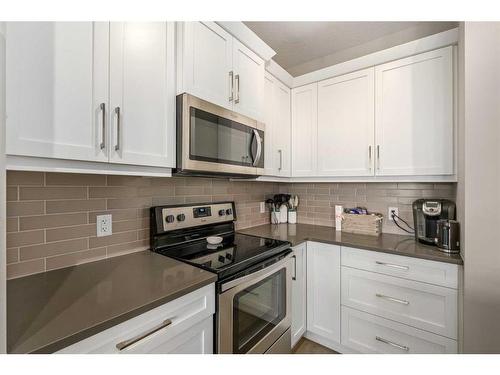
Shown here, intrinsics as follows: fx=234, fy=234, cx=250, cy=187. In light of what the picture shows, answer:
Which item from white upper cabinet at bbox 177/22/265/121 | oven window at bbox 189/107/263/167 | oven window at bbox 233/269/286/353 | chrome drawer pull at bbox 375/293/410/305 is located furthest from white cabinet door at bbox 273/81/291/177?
chrome drawer pull at bbox 375/293/410/305

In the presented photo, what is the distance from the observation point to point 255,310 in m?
1.29

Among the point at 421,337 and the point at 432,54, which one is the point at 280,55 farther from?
the point at 421,337

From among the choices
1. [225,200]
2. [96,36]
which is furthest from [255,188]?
[96,36]

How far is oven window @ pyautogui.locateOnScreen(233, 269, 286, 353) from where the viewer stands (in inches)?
45.3

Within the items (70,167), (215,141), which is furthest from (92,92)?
(215,141)

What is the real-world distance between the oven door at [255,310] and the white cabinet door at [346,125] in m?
0.93

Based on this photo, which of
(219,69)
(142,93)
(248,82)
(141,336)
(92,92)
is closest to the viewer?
(141,336)

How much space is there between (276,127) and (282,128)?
0.34 feet

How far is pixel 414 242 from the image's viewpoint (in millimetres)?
1666

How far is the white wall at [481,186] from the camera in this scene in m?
1.13

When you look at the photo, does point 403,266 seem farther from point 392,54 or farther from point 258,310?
point 392,54

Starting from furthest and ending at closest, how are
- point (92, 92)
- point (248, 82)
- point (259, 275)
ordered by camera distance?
1. point (248, 82)
2. point (259, 275)
3. point (92, 92)

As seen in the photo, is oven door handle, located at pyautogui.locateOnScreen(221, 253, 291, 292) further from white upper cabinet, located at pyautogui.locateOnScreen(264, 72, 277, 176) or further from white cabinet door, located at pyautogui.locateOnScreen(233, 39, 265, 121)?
white cabinet door, located at pyautogui.locateOnScreen(233, 39, 265, 121)

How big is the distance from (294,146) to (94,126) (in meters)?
1.66
